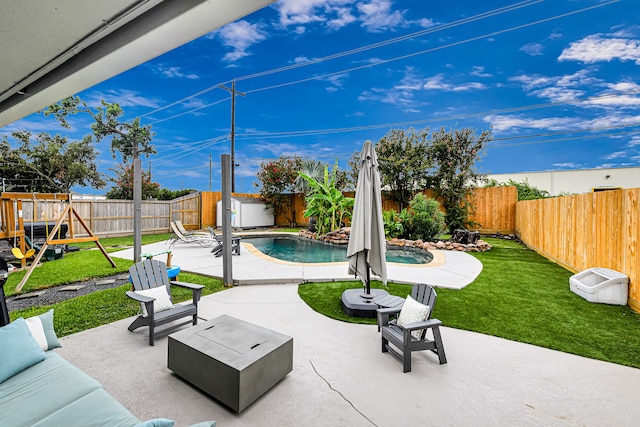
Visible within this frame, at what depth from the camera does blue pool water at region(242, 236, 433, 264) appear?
906cm

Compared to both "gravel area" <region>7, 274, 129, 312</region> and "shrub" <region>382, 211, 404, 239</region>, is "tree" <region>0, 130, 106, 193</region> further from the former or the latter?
"shrub" <region>382, 211, 404, 239</region>

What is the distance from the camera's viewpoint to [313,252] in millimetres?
10445

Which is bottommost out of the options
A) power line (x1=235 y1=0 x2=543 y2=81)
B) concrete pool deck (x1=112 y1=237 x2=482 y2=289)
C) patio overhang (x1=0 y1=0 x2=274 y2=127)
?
concrete pool deck (x1=112 y1=237 x2=482 y2=289)

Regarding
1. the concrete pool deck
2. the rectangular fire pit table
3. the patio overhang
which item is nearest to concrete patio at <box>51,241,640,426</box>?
the rectangular fire pit table

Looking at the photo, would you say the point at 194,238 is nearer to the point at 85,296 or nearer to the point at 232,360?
the point at 85,296

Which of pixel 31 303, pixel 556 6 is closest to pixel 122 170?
pixel 31 303

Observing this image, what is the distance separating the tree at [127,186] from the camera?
19.7 m

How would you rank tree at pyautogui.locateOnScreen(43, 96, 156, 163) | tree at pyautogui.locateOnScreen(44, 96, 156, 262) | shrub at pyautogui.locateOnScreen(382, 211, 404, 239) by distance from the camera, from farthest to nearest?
1. tree at pyautogui.locateOnScreen(43, 96, 156, 163)
2. tree at pyautogui.locateOnScreen(44, 96, 156, 262)
3. shrub at pyautogui.locateOnScreen(382, 211, 404, 239)

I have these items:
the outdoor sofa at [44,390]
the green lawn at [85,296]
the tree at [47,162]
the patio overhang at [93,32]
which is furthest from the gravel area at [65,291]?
the tree at [47,162]

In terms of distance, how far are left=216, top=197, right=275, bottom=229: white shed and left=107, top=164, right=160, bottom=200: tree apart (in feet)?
20.4

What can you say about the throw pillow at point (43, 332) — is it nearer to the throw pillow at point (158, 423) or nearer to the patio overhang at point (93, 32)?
the throw pillow at point (158, 423)

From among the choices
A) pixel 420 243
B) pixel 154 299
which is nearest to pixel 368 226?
pixel 154 299

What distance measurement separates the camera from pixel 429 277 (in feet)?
20.2

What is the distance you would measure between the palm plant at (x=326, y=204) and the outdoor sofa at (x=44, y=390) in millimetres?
10673
